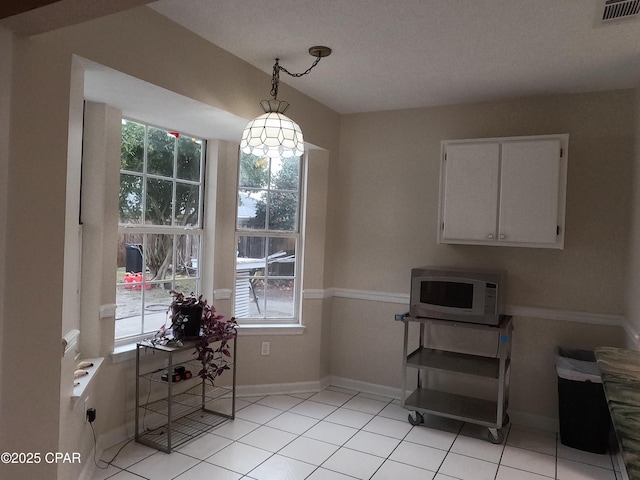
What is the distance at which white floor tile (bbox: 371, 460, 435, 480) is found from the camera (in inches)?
99.6

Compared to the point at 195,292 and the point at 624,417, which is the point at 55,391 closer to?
the point at 195,292

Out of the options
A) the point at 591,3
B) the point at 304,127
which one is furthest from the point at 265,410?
the point at 591,3

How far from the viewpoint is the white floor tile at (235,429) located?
297 cm

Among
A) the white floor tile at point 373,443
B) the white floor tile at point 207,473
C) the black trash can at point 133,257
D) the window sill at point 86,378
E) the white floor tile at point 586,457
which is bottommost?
the white floor tile at point 373,443

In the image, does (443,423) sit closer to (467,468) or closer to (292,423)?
(467,468)

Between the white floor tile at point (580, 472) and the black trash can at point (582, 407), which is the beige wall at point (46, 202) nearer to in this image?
the white floor tile at point (580, 472)

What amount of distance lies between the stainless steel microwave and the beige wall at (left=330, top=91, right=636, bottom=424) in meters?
0.46

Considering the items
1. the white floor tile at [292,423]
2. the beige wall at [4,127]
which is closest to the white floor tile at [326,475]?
the white floor tile at [292,423]

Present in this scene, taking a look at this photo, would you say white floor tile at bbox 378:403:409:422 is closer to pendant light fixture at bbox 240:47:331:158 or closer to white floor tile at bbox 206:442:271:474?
white floor tile at bbox 206:442:271:474

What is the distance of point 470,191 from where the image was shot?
3.21 metres

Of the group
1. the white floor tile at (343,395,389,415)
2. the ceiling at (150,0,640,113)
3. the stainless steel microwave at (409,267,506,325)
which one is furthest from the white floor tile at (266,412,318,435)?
the ceiling at (150,0,640,113)

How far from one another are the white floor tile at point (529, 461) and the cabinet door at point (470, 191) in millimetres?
1436

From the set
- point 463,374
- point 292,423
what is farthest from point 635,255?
point 292,423

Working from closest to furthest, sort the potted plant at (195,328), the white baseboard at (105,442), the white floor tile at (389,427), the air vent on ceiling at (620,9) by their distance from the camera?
the air vent on ceiling at (620,9) < the white baseboard at (105,442) < the potted plant at (195,328) < the white floor tile at (389,427)
